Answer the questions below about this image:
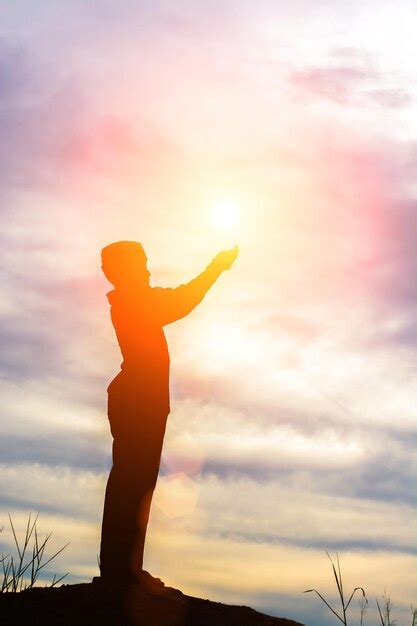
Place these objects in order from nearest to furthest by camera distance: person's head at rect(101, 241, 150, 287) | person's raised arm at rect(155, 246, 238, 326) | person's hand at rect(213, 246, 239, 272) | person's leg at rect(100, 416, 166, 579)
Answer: person's leg at rect(100, 416, 166, 579)
person's raised arm at rect(155, 246, 238, 326)
person's hand at rect(213, 246, 239, 272)
person's head at rect(101, 241, 150, 287)

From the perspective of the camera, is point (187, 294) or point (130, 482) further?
point (187, 294)

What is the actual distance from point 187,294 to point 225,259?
0.58 metres

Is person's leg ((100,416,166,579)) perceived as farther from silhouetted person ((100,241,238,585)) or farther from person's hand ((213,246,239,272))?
person's hand ((213,246,239,272))

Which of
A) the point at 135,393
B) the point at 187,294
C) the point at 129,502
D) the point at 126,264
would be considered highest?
the point at 126,264

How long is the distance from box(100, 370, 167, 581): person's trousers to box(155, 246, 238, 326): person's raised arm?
0.88m

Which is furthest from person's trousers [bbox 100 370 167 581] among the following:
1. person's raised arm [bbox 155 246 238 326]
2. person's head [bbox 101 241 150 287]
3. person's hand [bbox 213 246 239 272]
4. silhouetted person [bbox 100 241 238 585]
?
person's hand [bbox 213 246 239 272]

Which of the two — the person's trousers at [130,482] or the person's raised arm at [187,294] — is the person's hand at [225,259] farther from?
the person's trousers at [130,482]

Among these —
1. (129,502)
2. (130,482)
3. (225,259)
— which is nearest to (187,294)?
(225,259)

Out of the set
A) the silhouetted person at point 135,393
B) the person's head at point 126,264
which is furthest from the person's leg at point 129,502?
the person's head at point 126,264

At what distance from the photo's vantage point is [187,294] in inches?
412

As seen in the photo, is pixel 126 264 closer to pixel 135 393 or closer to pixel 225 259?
pixel 225 259

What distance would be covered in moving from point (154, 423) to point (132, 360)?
0.76m

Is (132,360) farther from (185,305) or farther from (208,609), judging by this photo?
(208,609)

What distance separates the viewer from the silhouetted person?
10016 millimetres
